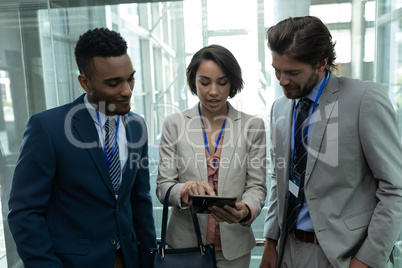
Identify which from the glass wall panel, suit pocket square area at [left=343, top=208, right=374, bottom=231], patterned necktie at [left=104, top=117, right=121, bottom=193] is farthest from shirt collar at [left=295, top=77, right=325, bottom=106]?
the glass wall panel

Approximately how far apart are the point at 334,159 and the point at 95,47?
1.32 meters

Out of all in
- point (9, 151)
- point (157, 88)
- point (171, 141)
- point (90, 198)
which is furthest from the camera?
point (157, 88)

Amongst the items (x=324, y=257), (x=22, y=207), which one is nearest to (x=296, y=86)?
(x=324, y=257)

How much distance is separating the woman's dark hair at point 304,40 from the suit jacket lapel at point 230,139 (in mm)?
484

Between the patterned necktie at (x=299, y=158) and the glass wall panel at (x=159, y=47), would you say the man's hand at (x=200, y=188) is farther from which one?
the glass wall panel at (x=159, y=47)

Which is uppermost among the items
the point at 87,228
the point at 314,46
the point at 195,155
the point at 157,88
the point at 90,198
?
the point at 314,46

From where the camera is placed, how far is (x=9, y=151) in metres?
3.21

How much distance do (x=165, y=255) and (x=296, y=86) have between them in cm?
118

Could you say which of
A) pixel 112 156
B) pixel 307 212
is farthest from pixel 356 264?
pixel 112 156

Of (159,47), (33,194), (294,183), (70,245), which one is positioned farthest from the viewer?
(159,47)

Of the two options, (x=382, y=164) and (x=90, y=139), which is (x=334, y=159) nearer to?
(x=382, y=164)

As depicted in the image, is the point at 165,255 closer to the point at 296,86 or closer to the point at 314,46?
the point at 296,86

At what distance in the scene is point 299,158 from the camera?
1794 millimetres

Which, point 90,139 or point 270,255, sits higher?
point 90,139
